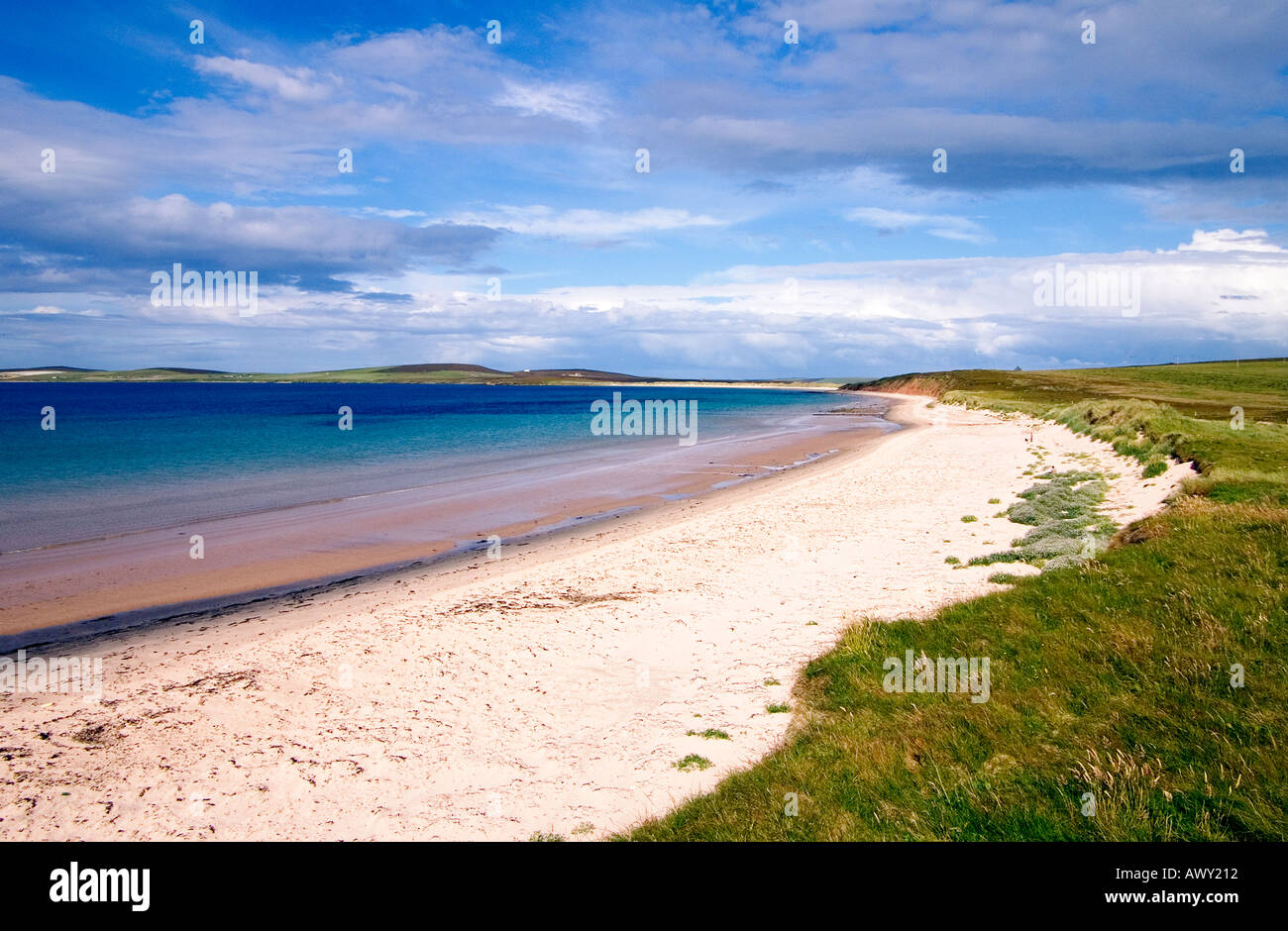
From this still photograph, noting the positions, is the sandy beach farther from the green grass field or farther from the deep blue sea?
the deep blue sea

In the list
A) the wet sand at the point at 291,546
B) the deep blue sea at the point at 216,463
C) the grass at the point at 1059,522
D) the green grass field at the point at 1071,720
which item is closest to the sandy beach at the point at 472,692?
the grass at the point at 1059,522

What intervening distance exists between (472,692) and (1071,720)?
7847 mm

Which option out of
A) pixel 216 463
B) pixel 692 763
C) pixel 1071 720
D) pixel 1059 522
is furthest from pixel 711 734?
A: pixel 216 463

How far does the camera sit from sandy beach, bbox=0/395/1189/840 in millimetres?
7754

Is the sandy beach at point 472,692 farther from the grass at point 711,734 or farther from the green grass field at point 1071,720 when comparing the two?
the green grass field at point 1071,720

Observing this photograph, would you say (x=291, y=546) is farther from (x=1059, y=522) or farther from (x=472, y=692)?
(x=1059, y=522)

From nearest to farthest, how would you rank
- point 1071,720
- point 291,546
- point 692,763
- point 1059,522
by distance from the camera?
point 1071,720
point 692,763
point 1059,522
point 291,546

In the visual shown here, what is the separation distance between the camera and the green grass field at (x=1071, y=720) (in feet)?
18.3

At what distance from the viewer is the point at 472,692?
1070 centimetres

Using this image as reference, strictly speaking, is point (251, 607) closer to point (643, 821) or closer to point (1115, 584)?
point (643, 821)

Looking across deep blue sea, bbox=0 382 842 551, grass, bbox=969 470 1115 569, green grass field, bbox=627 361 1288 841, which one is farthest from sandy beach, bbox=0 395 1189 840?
deep blue sea, bbox=0 382 842 551

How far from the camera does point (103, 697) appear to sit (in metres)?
11.0

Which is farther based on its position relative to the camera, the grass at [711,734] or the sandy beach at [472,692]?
the grass at [711,734]

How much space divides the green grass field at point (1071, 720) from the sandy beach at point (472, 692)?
3.53 feet
